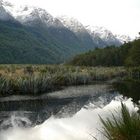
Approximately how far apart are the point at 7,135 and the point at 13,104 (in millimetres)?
9765

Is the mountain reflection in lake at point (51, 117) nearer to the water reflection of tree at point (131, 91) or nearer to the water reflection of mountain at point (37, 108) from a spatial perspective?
the water reflection of mountain at point (37, 108)

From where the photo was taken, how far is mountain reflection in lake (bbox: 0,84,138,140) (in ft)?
48.5

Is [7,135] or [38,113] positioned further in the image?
[38,113]

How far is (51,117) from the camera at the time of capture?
1955cm

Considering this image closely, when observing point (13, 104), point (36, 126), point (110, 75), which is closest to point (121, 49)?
point (110, 75)

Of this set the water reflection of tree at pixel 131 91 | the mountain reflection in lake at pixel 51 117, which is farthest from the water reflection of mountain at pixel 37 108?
the water reflection of tree at pixel 131 91

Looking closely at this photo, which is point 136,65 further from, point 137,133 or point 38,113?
point 137,133

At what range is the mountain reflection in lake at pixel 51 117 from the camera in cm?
1480

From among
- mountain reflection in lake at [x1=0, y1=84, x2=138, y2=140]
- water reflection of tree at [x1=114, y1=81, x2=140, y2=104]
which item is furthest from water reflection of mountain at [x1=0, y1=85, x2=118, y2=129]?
water reflection of tree at [x1=114, y1=81, x2=140, y2=104]

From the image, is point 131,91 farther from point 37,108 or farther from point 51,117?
point 51,117

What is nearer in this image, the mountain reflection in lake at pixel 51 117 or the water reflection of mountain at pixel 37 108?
the mountain reflection in lake at pixel 51 117

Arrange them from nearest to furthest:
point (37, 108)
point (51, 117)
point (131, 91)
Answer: point (51, 117) < point (37, 108) < point (131, 91)

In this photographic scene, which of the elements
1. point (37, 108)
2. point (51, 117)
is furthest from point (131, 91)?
point (51, 117)

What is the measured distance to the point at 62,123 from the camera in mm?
17672
